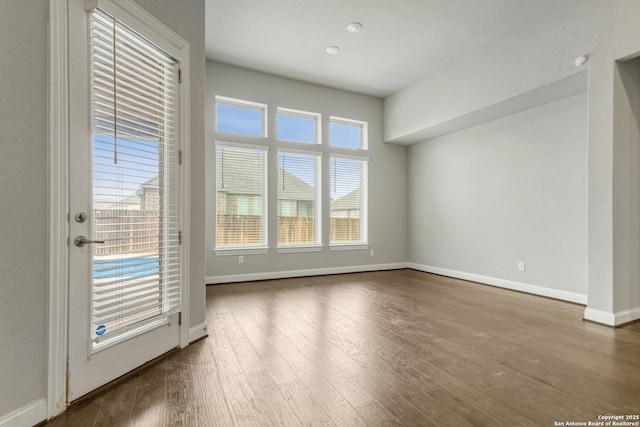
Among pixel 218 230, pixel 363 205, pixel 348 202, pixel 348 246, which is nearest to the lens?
pixel 218 230

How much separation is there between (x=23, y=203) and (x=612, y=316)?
15.3 feet

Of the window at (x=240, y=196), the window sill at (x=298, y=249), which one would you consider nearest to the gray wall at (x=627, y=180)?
the window sill at (x=298, y=249)

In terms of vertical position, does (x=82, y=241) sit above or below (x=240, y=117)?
below

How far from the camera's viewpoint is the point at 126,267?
208 centimetres

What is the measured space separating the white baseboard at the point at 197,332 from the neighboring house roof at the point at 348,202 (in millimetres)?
3698

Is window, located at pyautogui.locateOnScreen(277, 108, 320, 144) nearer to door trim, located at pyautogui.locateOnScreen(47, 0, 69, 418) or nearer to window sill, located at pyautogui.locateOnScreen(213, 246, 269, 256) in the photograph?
window sill, located at pyautogui.locateOnScreen(213, 246, 269, 256)

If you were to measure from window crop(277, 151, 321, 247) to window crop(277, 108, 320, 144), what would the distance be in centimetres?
30

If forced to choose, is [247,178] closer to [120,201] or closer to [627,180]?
[120,201]

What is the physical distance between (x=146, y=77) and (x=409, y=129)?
15.3 feet

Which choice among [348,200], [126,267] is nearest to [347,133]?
[348,200]

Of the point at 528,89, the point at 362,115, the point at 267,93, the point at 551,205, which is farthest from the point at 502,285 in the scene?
the point at 267,93

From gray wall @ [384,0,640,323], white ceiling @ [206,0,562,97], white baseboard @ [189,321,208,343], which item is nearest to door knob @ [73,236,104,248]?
white baseboard @ [189,321,208,343]

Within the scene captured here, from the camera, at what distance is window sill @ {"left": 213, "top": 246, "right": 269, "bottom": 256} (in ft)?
16.6

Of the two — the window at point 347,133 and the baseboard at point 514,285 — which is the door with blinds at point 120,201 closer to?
the window at point 347,133
